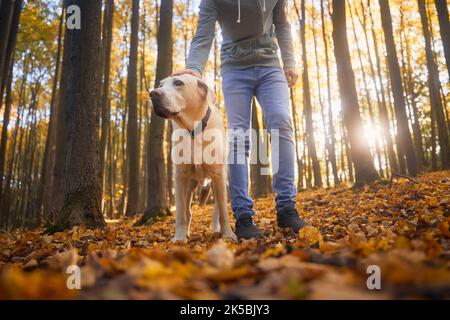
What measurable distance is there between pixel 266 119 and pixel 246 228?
1.19m

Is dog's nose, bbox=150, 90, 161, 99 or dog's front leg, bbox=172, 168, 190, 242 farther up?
dog's nose, bbox=150, 90, 161, 99

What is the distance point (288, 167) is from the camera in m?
3.24

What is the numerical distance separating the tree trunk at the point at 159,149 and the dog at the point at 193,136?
383 centimetres

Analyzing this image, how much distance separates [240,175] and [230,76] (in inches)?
43.3

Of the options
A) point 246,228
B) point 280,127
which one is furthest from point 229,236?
point 280,127

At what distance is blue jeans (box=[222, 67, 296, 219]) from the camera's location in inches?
127

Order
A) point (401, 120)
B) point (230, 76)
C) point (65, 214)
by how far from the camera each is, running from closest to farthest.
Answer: point (230, 76) < point (65, 214) < point (401, 120)

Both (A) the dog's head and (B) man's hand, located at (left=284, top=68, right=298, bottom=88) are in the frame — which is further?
(B) man's hand, located at (left=284, top=68, right=298, bottom=88)

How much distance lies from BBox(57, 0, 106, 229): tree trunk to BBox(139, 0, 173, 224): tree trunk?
2.24 m

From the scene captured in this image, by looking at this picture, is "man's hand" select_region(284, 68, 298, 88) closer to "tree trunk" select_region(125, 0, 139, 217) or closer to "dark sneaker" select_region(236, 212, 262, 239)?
"dark sneaker" select_region(236, 212, 262, 239)

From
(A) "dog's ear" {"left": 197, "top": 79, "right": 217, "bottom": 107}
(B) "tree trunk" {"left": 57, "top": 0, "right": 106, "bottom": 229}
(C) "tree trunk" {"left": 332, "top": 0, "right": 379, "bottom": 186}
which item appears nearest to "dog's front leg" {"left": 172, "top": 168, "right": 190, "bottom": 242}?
(A) "dog's ear" {"left": 197, "top": 79, "right": 217, "bottom": 107}

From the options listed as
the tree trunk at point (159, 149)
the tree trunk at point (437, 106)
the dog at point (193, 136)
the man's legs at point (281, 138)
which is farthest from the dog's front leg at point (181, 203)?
the tree trunk at point (437, 106)
